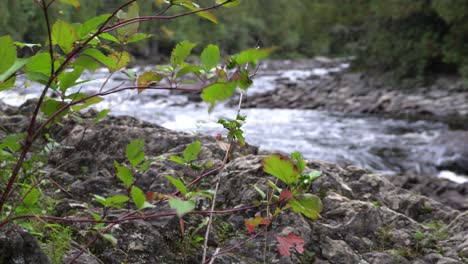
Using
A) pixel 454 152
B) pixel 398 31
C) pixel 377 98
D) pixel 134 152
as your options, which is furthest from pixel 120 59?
pixel 398 31

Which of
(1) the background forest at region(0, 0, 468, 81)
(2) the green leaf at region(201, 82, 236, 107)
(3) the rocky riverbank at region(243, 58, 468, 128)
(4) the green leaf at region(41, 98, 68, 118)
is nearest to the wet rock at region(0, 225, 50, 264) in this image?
(4) the green leaf at region(41, 98, 68, 118)

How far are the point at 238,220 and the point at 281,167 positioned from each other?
41.2 inches

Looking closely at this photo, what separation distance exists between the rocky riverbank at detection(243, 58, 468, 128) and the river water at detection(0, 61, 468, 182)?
3.43ft

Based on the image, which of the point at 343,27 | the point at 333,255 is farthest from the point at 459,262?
the point at 343,27

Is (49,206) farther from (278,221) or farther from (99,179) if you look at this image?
(278,221)

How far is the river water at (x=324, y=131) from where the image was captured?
892cm

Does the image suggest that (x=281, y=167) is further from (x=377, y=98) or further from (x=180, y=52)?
(x=377, y=98)

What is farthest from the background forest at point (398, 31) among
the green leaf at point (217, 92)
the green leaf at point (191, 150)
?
the green leaf at point (217, 92)

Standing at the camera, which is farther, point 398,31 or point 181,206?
point 398,31

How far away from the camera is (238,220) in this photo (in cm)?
224

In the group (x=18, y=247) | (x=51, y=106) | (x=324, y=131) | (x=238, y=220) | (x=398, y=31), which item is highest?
(x=51, y=106)

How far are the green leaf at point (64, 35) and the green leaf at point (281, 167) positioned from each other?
552mm

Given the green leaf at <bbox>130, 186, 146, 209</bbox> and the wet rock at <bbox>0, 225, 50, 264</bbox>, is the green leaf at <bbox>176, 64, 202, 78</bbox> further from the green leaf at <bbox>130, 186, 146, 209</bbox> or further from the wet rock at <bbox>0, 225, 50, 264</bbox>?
the wet rock at <bbox>0, 225, 50, 264</bbox>

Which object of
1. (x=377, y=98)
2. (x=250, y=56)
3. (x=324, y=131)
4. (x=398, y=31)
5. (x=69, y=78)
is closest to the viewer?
(x=250, y=56)
